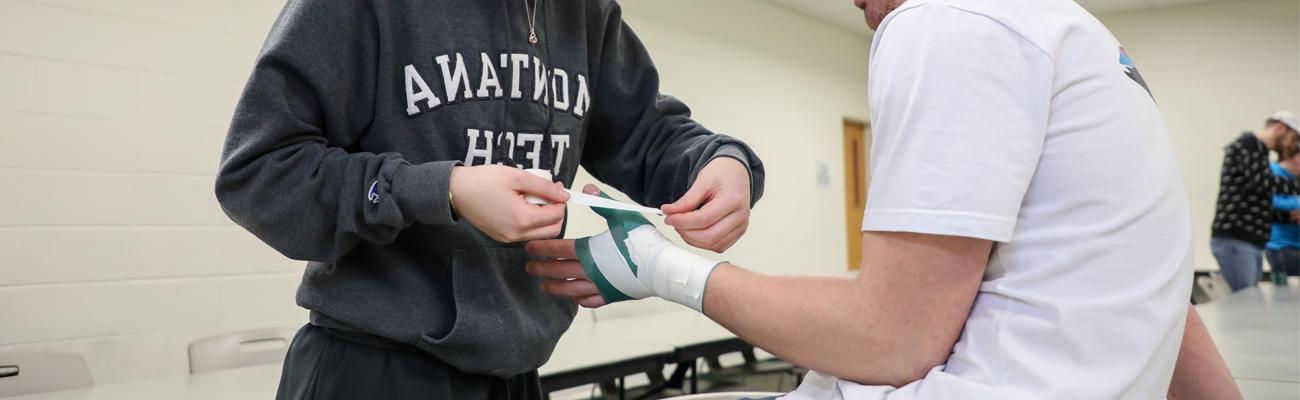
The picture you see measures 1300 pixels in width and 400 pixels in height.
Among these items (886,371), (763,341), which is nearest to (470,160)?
(763,341)

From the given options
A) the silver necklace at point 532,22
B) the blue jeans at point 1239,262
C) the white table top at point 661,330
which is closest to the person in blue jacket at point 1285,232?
the blue jeans at point 1239,262

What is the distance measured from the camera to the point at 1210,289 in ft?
15.4

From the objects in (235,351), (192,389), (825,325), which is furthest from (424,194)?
(235,351)

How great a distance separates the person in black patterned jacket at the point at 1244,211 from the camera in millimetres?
4629

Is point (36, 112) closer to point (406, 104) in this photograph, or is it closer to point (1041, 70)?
point (406, 104)

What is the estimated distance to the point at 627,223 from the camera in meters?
0.91

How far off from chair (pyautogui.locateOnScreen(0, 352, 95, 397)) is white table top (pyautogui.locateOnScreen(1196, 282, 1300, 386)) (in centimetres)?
280

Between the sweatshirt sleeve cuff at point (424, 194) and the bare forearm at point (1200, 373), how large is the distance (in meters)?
0.89

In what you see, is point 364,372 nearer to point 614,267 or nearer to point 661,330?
point 614,267

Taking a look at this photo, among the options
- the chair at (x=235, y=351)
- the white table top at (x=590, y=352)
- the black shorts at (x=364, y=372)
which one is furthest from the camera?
the chair at (x=235, y=351)

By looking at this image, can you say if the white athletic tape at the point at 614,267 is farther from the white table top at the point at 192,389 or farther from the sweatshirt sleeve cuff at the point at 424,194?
the white table top at the point at 192,389

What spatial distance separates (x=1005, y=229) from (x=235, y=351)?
252 cm

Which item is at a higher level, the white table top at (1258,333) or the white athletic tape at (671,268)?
the white athletic tape at (671,268)

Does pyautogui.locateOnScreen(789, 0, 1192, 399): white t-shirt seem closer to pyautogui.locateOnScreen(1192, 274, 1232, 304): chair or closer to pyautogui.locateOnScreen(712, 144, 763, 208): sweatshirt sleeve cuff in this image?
pyautogui.locateOnScreen(712, 144, 763, 208): sweatshirt sleeve cuff
